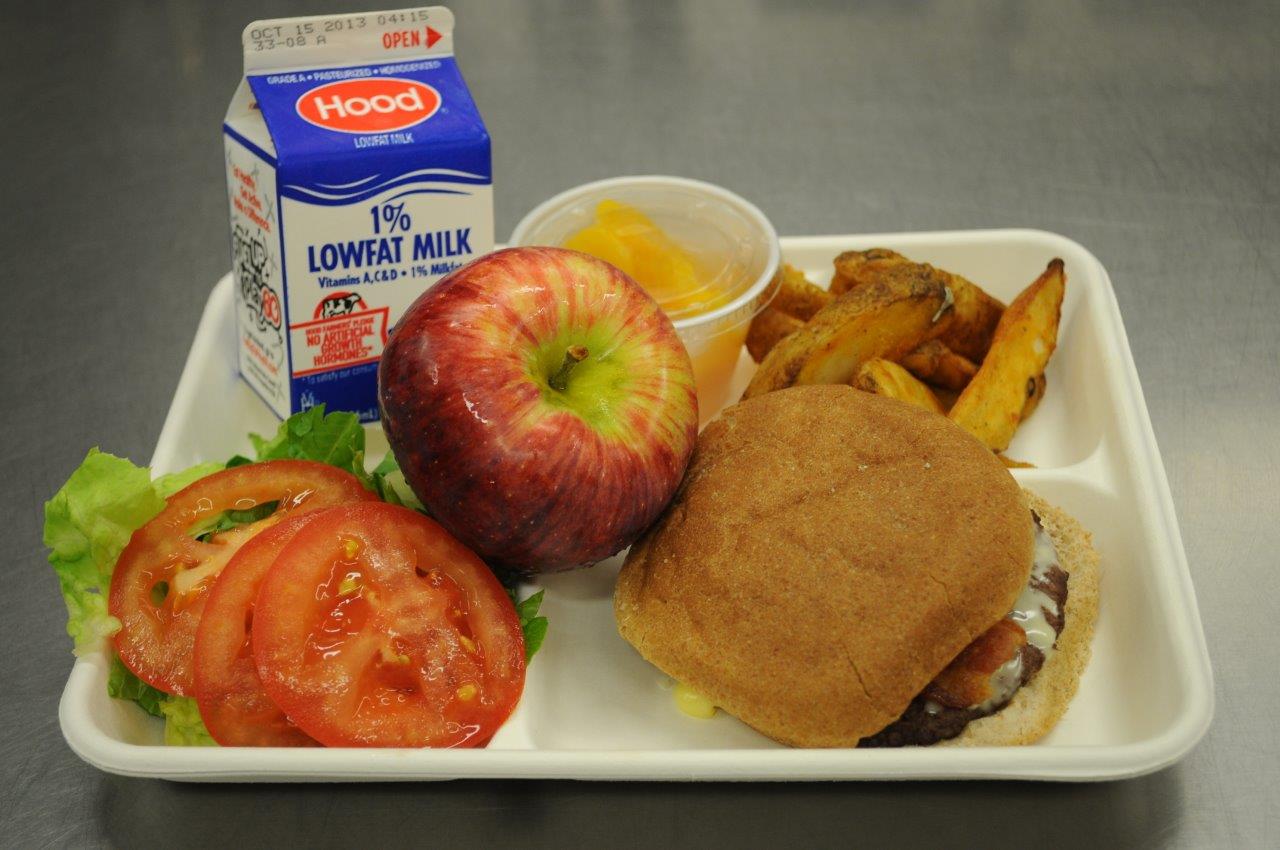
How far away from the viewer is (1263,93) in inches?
166

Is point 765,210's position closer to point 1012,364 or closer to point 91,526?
point 1012,364

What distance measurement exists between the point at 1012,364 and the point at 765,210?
4.57ft

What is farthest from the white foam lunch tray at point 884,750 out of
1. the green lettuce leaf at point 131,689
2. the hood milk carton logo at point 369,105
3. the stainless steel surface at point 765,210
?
the hood milk carton logo at point 369,105

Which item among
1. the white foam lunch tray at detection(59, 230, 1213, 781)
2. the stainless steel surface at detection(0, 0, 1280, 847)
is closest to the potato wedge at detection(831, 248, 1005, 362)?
the white foam lunch tray at detection(59, 230, 1213, 781)

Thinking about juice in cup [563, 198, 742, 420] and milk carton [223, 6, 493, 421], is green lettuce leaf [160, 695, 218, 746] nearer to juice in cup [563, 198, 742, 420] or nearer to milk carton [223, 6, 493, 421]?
milk carton [223, 6, 493, 421]

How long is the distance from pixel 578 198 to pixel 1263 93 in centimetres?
246

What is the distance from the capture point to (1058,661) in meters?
2.19

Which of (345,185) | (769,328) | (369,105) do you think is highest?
(369,105)

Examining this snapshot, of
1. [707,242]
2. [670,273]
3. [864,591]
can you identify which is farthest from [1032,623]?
[707,242]

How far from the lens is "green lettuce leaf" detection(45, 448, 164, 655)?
2.18 meters

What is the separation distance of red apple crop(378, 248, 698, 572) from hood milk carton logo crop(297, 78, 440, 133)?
0.47 meters

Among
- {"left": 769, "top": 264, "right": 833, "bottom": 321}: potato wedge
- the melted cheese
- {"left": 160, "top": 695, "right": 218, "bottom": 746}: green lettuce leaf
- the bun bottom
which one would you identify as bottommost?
{"left": 160, "top": 695, "right": 218, "bottom": 746}: green lettuce leaf

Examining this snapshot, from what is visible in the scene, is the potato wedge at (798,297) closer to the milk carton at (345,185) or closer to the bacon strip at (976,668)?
the milk carton at (345,185)

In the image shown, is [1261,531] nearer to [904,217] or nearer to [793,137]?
[904,217]
